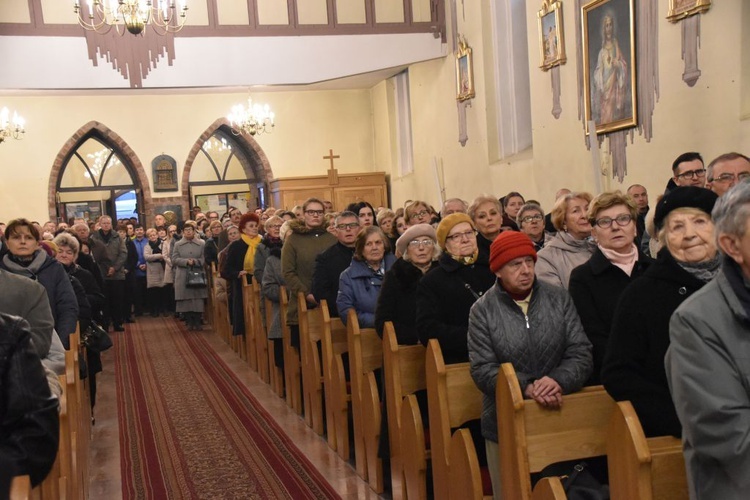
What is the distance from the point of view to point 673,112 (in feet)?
25.3

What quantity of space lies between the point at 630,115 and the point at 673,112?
0.68m

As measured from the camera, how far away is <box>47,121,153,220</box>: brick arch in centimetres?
1647

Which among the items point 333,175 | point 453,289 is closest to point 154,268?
point 333,175

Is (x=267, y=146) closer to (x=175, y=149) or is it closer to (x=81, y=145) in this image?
(x=175, y=149)

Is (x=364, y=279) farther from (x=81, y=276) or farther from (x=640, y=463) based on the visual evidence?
(x=640, y=463)

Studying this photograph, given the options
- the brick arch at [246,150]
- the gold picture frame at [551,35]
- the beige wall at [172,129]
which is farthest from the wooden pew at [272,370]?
the beige wall at [172,129]

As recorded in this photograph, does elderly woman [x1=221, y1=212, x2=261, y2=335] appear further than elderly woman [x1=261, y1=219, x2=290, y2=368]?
Yes

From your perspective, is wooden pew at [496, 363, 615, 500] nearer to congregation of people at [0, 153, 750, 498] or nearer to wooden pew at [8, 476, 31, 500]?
congregation of people at [0, 153, 750, 498]

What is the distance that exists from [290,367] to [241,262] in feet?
9.06

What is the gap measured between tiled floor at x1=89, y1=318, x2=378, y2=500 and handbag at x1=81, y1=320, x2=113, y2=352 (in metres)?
0.68

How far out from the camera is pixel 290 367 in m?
6.83

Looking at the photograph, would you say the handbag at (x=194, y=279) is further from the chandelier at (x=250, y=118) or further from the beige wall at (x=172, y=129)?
the beige wall at (x=172, y=129)

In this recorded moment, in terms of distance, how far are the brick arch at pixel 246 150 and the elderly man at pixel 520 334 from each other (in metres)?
14.3

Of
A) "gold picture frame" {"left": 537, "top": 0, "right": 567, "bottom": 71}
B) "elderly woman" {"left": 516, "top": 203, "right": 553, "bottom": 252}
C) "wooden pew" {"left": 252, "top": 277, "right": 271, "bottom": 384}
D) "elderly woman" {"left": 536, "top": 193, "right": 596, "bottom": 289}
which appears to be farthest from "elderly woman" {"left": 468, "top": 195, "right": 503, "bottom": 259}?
"gold picture frame" {"left": 537, "top": 0, "right": 567, "bottom": 71}
